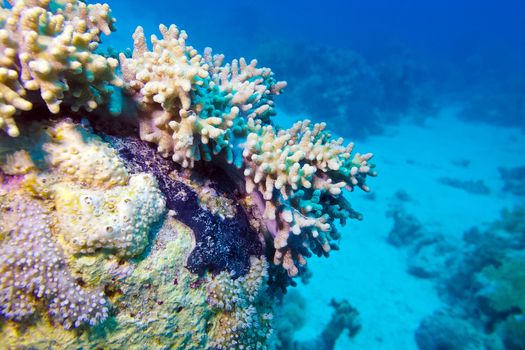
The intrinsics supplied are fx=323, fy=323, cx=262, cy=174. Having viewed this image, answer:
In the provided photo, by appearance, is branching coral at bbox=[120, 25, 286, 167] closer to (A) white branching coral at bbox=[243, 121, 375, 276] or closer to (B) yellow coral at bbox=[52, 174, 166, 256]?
(A) white branching coral at bbox=[243, 121, 375, 276]

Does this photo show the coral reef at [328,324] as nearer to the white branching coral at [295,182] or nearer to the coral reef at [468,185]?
the white branching coral at [295,182]

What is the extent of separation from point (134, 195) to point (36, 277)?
2.04ft

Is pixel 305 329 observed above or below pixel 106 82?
above

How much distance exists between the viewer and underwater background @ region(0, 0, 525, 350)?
8930mm

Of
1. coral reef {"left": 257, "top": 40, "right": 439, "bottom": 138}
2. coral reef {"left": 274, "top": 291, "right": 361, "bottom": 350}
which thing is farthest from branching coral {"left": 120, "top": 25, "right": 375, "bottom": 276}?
coral reef {"left": 257, "top": 40, "right": 439, "bottom": 138}

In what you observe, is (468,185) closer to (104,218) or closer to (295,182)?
(295,182)

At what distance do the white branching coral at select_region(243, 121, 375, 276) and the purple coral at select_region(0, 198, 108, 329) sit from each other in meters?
1.26

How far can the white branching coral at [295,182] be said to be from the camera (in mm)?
2346

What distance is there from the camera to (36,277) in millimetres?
1646

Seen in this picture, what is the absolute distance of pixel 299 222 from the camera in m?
2.45

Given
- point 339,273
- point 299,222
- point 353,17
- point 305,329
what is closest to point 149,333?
point 299,222

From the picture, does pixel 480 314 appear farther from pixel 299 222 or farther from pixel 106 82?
pixel 106 82

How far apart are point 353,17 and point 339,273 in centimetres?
7093

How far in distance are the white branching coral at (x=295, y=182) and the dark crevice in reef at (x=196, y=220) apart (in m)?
0.31
